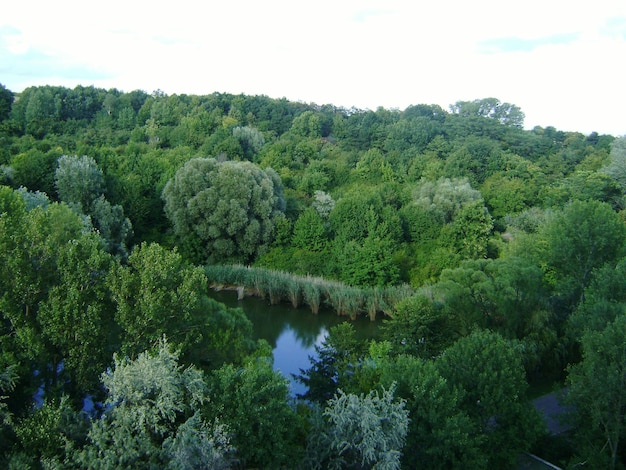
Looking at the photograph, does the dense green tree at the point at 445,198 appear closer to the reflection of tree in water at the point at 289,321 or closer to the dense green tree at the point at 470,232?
the dense green tree at the point at 470,232

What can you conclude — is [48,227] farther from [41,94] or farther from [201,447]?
[41,94]

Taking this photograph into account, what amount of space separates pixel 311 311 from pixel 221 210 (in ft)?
27.0

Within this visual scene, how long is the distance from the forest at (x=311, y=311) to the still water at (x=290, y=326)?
0.62 metres

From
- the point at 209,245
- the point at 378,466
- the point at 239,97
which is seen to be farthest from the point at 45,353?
the point at 239,97

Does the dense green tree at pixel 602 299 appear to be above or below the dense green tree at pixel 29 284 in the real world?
below

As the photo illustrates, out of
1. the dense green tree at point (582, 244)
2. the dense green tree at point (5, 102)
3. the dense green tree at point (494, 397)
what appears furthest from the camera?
the dense green tree at point (5, 102)

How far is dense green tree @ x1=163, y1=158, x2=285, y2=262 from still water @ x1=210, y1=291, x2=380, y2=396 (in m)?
3.66

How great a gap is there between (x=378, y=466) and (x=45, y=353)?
23.5 ft

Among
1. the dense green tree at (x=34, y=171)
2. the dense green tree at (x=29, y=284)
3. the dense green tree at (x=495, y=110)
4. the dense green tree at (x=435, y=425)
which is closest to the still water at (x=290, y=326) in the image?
the dense green tree at (x=435, y=425)

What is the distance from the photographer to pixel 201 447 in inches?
367

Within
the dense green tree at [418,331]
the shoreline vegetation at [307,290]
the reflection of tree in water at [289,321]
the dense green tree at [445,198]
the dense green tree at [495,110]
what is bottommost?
the reflection of tree in water at [289,321]

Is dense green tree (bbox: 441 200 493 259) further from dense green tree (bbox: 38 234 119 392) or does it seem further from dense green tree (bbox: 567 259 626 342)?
dense green tree (bbox: 38 234 119 392)

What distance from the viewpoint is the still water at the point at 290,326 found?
2180 cm

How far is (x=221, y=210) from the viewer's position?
99.2 ft
